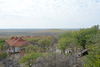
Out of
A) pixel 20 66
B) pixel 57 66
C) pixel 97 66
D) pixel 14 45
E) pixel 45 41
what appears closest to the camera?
pixel 97 66

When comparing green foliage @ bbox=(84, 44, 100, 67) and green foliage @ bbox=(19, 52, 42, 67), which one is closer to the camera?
green foliage @ bbox=(84, 44, 100, 67)

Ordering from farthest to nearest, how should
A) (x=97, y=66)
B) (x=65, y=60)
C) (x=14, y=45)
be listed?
(x=14, y=45), (x=65, y=60), (x=97, y=66)

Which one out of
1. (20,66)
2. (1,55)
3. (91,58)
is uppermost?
(91,58)

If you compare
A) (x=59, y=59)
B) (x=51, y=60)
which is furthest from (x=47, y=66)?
(x=59, y=59)

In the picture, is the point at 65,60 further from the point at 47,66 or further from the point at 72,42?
the point at 72,42

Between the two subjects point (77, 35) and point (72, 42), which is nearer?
point (72, 42)

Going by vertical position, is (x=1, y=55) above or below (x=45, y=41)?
below

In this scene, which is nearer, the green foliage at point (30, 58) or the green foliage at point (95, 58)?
the green foliage at point (95, 58)

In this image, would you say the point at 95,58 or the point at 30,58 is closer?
the point at 95,58

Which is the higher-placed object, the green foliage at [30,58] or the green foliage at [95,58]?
the green foliage at [95,58]

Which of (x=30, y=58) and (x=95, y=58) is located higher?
(x=95, y=58)

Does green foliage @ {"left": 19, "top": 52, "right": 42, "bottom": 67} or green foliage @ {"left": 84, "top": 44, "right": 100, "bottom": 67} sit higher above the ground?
green foliage @ {"left": 84, "top": 44, "right": 100, "bottom": 67}
